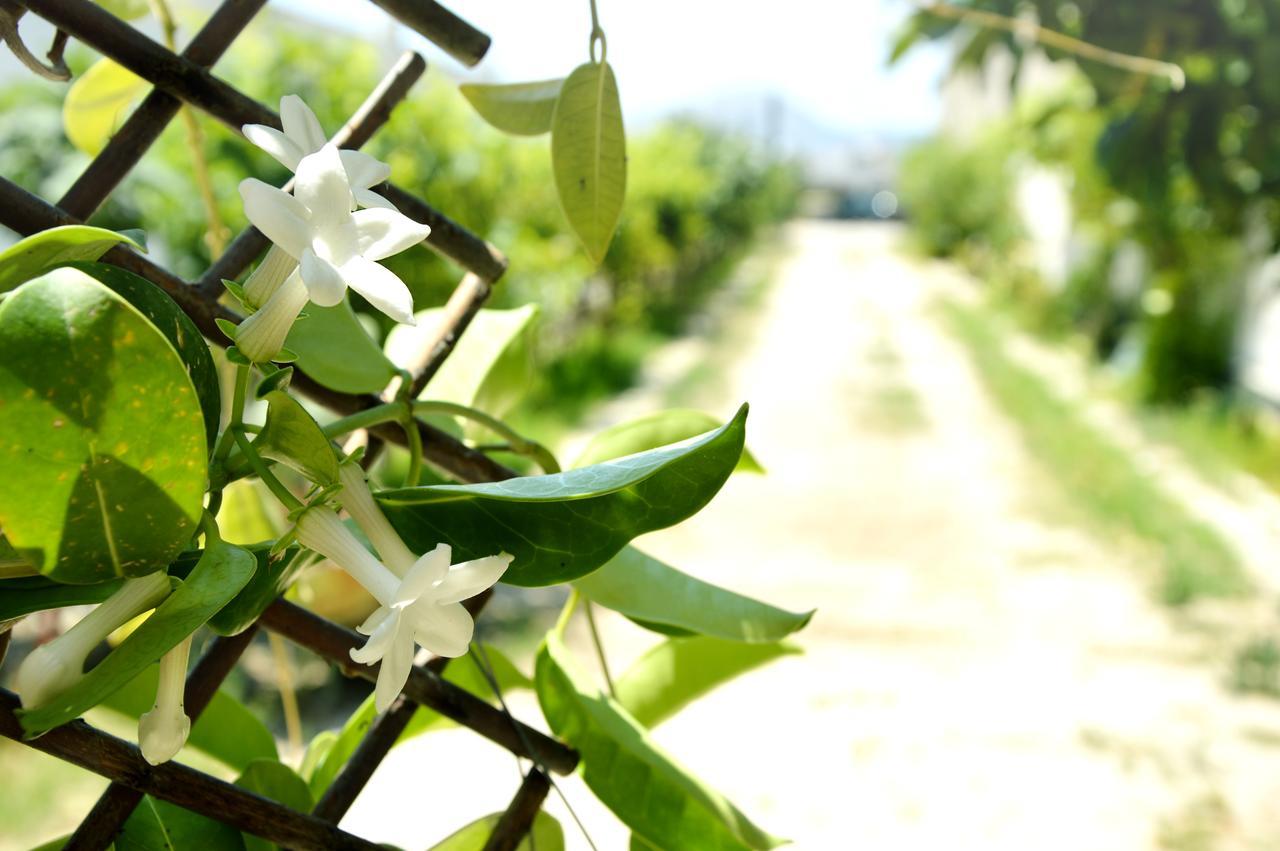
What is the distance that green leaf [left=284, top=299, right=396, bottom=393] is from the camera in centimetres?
39

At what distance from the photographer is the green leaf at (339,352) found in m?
0.39

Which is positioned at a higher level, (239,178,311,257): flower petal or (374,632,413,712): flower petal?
(239,178,311,257): flower petal

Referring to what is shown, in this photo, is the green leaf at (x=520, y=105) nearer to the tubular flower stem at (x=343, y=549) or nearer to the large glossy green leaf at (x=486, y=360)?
the large glossy green leaf at (x=486, y=360)

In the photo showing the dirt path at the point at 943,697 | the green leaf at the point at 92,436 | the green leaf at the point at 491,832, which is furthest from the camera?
the dirt path at the point at 943,697

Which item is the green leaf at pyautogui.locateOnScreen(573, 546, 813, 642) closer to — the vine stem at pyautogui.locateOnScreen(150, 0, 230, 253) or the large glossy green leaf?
the large glossy green leaf

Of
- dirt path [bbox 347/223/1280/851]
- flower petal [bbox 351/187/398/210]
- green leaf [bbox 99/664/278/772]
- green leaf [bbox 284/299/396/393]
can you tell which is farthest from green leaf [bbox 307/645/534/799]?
dirt path [bbox 347/223/1280/851]

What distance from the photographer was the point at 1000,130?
38.2 feet

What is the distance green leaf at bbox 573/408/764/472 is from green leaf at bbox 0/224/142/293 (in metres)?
0.20

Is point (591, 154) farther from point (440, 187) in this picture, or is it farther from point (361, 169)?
point (440, 187)

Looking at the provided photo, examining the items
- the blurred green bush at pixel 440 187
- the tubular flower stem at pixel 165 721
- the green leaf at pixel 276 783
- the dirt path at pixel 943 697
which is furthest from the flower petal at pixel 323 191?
the dirt path at pixel 943 697

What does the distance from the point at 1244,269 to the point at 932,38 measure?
4462mm

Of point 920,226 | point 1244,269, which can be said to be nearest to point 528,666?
point 1244,269

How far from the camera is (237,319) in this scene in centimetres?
40

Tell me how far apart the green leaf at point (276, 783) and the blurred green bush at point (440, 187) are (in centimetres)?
28
